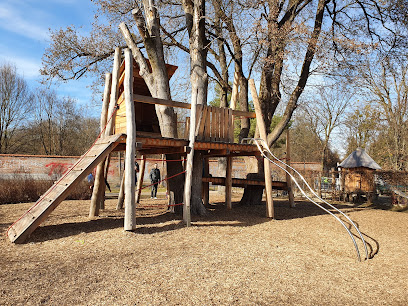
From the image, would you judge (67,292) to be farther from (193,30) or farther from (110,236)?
(193,30)

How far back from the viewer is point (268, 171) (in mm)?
8859

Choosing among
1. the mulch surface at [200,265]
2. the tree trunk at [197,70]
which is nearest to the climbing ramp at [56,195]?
the mulch surface at [200,265]

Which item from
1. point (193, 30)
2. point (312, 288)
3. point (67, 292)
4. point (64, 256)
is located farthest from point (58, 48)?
point (312, 288)

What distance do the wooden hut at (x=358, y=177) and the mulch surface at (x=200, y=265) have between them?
251 inches

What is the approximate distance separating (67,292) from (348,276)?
3.70 metres

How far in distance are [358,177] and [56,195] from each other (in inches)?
506

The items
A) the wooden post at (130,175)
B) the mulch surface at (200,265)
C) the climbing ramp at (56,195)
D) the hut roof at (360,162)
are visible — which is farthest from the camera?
the hut roof at (360,162)

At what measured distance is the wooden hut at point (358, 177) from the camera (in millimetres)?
14070

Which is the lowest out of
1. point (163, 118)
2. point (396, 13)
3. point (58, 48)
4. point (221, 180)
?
point (221, 180)

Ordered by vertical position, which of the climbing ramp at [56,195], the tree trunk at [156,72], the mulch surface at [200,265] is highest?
the tree trunk at [156,72]

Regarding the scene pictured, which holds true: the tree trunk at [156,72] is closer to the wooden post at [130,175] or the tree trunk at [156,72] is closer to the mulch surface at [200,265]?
the mulch surface at [200,265]

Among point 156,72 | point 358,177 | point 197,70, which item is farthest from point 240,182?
point 358,177

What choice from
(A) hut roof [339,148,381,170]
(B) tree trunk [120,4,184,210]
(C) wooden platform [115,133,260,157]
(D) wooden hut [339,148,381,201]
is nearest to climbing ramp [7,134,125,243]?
(C) wooden platform [115,133,260,157]

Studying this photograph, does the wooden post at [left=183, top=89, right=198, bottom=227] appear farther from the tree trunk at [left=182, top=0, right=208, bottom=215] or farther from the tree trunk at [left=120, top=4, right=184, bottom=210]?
the tree trunk at [left=120, top=4, right=184, bottom=210]
